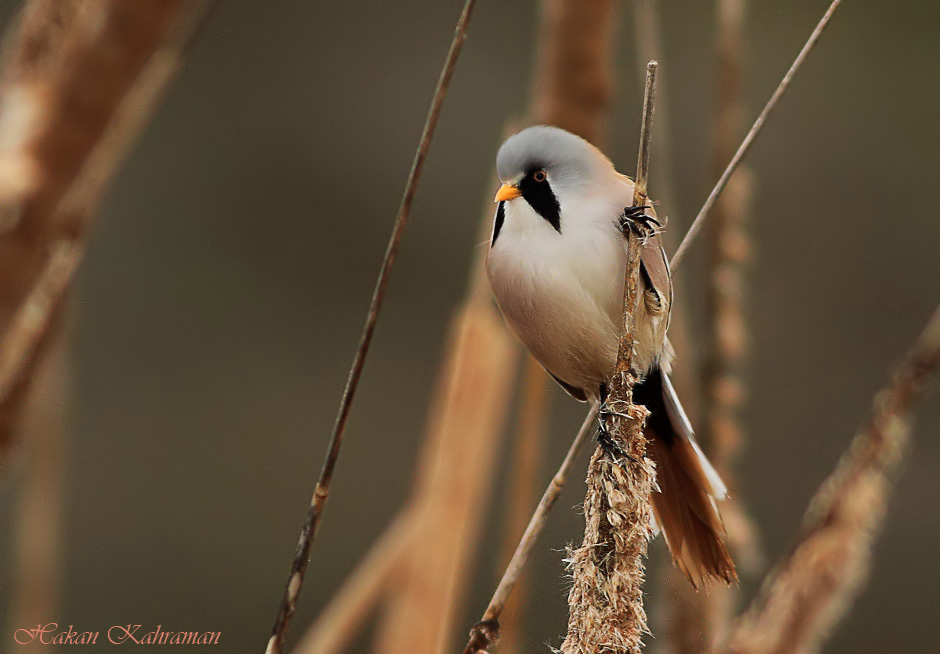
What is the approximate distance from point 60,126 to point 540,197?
0.58 meters

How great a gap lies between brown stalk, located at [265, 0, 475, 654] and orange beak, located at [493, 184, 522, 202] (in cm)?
32

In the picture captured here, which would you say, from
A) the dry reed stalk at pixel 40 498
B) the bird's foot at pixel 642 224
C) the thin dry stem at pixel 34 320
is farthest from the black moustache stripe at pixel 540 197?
the dry reed stalk at pixel 40 498

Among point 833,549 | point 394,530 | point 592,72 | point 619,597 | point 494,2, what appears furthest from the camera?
point 494,2

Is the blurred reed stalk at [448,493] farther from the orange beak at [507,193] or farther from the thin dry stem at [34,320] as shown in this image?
the thin dry stem at [34,320]

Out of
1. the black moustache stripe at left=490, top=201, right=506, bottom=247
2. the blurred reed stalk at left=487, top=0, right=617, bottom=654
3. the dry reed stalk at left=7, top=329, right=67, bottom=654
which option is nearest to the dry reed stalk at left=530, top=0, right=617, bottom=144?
the blurred reed stalk at left=487, top=0, right=617, bottom=654

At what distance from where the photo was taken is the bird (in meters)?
1.09

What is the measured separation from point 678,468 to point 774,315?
2126 mm

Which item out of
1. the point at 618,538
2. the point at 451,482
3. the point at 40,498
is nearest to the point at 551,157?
the point at 451,482

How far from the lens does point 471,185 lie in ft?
9.88

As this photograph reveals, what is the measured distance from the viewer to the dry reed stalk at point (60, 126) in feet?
3.04

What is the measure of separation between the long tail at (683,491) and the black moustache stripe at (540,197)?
0.31m

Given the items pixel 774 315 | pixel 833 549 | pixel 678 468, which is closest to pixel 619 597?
pixel 833 549

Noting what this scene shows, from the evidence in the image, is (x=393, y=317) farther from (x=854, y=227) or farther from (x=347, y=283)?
(x=854, y=227)

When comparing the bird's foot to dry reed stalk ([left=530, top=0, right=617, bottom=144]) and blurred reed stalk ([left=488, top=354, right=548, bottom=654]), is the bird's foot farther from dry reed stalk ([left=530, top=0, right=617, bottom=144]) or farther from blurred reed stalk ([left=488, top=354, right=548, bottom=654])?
blurred reed stalk ([left=488, top=354, right=548, bottom=654])
